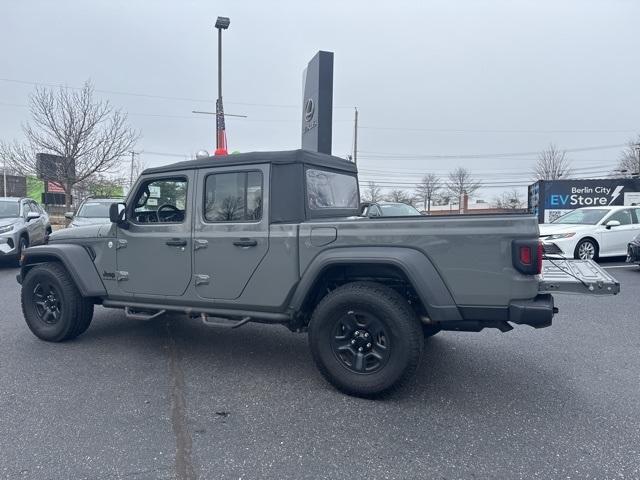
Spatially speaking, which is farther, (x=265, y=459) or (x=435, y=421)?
(x=435, y=421)

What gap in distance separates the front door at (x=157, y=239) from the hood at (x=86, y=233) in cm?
17

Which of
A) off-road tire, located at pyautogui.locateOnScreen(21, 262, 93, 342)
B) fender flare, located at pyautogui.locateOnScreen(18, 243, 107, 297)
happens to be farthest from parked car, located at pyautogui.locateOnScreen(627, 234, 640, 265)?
off-road tire, located at pyautogui.locateOnScreen(21, 262, 93, 342)

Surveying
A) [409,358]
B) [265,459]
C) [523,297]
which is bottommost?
[265,459]

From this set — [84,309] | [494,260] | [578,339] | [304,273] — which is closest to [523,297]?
[494,260]

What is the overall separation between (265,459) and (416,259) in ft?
5.47

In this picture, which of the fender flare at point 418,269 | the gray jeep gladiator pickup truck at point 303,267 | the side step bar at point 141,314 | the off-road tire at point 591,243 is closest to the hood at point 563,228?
the off-road tire at point 591,243

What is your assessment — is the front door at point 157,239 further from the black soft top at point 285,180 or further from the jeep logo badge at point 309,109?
the jeep logo badge at point 309,109

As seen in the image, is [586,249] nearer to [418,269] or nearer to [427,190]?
[418,269]

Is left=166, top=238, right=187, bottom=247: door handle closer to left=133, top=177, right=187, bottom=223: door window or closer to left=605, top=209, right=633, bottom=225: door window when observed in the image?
left=133, top=177, right=187, bottom=223: door window

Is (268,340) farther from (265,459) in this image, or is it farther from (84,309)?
(265,459)

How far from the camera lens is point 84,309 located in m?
4.85

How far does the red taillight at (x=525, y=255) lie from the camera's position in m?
3.11

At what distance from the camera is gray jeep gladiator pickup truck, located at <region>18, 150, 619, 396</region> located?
10.7 ft

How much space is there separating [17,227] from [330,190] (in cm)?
888
